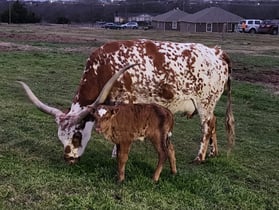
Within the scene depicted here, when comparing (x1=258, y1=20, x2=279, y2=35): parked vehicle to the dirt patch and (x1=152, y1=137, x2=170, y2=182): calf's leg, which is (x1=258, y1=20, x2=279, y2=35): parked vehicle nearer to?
the dirt patch

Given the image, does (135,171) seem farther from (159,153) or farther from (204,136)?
(204,136)

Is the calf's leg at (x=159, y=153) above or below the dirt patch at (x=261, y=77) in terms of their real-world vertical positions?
above

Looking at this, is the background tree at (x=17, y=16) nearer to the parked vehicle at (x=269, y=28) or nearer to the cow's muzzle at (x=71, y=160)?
the parked vehicle at (x=269, y=28)

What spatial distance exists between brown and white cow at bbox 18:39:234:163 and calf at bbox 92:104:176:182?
509 millimetres

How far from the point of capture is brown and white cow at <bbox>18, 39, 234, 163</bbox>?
7199mm

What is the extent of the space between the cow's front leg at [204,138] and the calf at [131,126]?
5.01ft

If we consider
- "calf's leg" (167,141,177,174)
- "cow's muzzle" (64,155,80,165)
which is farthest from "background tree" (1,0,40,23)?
"calf's leg" (167,141,177,174)

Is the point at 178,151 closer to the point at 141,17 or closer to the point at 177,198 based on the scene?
the point at 177,198

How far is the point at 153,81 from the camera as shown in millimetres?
7770

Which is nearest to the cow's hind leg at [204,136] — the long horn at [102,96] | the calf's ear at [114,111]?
the long horn at [102,96]

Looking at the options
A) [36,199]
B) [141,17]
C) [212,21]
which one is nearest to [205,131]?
[36,199]

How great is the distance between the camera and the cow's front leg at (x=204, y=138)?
8320 mm

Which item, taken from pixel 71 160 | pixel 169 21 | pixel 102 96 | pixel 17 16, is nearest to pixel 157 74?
pixel 102 96

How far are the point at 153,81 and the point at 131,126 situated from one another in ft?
4.29
